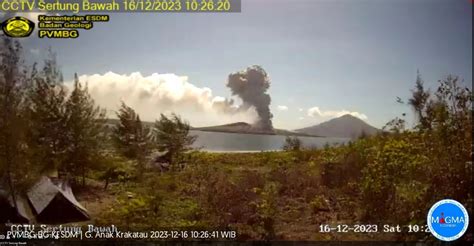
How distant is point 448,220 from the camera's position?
16.9 ft

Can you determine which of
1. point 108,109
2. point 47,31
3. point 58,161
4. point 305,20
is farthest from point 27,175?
point 305,20

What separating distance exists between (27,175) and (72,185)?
46 centimetres

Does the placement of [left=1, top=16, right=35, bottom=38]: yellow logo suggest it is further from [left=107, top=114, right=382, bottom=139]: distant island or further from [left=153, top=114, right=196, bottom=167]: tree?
[left=153, top=114, right=196, bottom=167]: tree

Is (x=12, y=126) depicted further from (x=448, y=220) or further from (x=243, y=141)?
(x=448, y=220)

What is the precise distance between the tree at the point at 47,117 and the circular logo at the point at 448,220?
3912 millimetres

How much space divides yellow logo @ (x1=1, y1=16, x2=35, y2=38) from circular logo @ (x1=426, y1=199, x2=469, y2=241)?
14.9ft

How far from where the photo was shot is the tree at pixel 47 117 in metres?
5.17

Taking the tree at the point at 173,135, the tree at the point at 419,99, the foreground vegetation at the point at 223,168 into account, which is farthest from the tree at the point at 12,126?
the tree at the point at 419,99

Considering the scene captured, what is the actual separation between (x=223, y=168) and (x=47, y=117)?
193 cm

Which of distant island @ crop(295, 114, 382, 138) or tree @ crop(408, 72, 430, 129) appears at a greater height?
tree @ crop(408, 72, 430, 129)

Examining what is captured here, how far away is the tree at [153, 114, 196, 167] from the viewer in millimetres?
5344

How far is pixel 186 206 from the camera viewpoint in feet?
17.3
